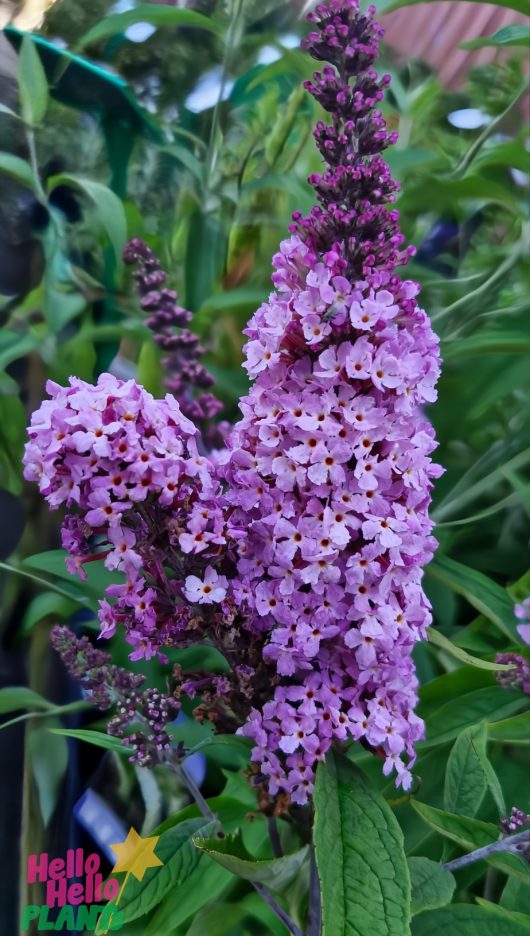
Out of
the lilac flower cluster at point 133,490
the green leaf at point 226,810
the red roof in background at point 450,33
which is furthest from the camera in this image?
the red roof in background at point 450,33

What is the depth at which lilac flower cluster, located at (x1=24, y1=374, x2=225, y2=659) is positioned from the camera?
1.16ft

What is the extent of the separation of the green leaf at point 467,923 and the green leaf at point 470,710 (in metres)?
0.13

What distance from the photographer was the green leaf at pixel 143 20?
2.06 ft

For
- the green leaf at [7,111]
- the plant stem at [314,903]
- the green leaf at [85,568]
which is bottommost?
the plant stem at [314,903]

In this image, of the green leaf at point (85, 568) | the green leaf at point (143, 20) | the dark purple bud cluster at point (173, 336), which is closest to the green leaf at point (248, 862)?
the green leaf at point (85, 568)

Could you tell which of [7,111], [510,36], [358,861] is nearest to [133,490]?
[358,861]

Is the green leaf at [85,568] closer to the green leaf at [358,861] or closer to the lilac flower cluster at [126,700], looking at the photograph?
the lilac flower cluster at [126,700]

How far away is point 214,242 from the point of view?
69cm

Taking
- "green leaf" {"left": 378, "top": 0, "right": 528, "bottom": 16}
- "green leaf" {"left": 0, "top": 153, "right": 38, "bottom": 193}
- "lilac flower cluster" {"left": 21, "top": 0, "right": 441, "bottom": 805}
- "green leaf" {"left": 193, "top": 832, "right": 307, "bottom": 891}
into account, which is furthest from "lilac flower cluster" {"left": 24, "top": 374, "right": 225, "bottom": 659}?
"green leaf" {"left": 378, "top": 0, "right": 528, "bottom": 16}

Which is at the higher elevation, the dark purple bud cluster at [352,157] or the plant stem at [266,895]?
the dark purple bud cluster at [352,157]

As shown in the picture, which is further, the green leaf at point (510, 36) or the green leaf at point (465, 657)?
the green leaf at point (510, 36)

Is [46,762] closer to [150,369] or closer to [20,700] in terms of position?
[20,700]

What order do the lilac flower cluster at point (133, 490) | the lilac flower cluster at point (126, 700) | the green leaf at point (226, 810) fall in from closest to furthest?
the lilac flower cluster at point (133, 490) → the lilac flower cluster at point (126, 700) → the green leaf at point (226, 810)

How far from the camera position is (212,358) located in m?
0.68
